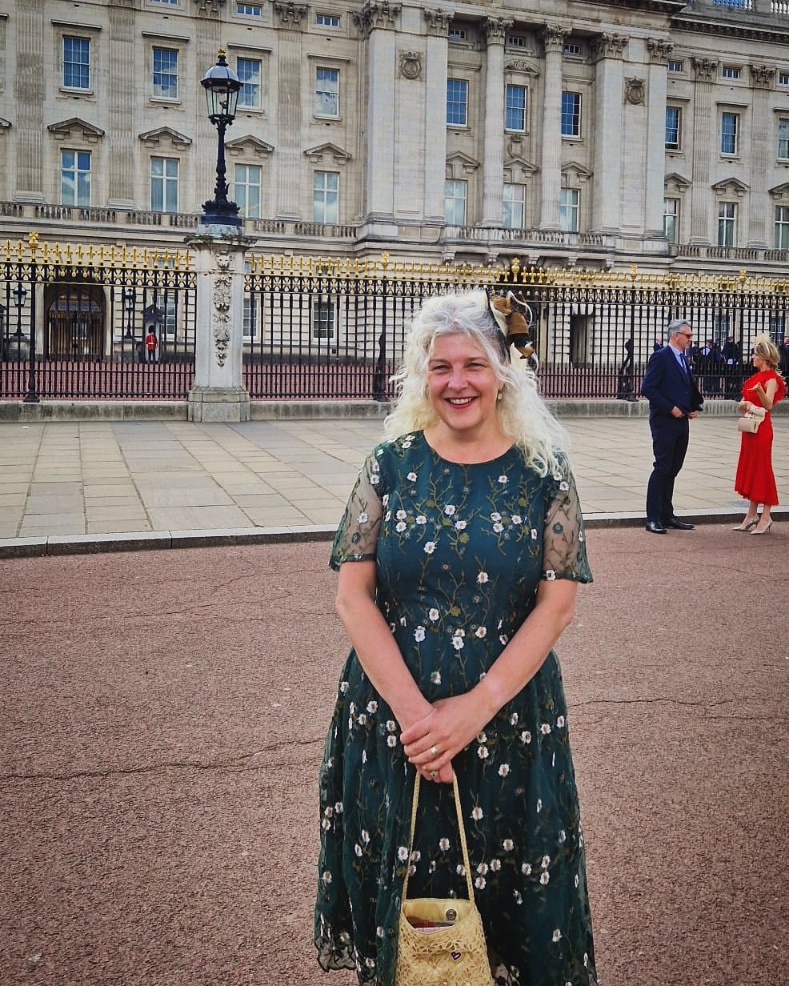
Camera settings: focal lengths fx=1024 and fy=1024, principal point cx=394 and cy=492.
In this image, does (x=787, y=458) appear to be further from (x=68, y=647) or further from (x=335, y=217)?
(x=335, y=217)

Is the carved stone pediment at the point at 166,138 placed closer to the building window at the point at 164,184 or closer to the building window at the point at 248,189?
the building window at the point at 164,184

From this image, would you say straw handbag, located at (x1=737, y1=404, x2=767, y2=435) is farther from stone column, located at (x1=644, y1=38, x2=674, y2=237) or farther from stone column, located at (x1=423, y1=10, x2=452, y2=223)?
stone column, located at (x1=644, y1=38, x2=674, y2=237)

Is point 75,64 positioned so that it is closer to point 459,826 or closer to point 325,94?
point 325,94

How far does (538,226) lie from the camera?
5028cm

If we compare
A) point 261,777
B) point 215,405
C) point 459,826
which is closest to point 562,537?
point 459,826

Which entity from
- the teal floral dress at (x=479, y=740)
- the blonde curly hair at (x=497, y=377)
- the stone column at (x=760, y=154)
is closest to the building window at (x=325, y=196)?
the stone column at (x=760, y=154)

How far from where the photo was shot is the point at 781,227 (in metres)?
57.2

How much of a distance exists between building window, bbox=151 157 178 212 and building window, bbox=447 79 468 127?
43.6ft

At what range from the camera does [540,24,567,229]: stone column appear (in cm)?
4953

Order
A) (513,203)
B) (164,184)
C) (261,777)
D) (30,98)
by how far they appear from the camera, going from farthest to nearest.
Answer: (513,203) < (164,184) < (30,98) < (261,777)

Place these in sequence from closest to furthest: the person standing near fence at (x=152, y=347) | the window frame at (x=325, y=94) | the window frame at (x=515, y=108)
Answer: the person standing near fence at (x=152, y=347)
the window frame at (x=325, y=94)
the window frame at (x=515, y=108)

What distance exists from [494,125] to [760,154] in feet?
55.7

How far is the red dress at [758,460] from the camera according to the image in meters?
9.77

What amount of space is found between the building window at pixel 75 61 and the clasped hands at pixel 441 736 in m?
47.3
